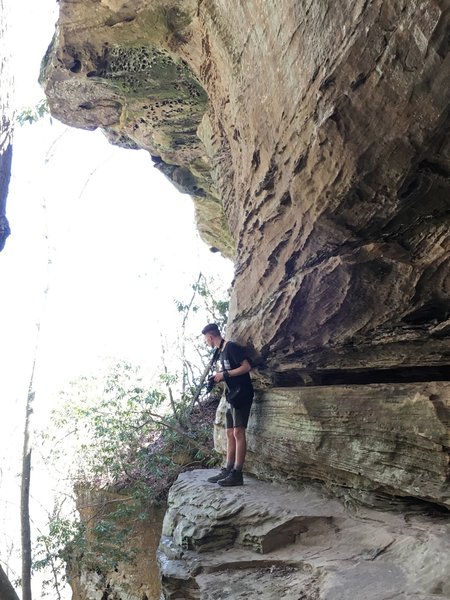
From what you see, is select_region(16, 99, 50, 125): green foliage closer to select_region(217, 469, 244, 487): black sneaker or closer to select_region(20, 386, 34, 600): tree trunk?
select_region(20, 386, 34, 600): tree trunk

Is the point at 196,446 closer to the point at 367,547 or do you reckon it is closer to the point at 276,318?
the point at 276,318

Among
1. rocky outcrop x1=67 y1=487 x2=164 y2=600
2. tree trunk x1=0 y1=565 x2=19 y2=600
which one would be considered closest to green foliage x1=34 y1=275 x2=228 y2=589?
rocky outcrop x1=67 y1=487 x2=164 y2=600

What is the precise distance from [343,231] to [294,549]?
283 cm

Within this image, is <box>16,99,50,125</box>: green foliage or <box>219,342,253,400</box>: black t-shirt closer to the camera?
<box>219,342,253,400</box>: black t-shirt

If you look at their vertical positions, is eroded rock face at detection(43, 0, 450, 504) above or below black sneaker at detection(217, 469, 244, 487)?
above

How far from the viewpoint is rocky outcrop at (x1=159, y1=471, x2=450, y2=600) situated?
311cm

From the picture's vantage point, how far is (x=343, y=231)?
161 inches

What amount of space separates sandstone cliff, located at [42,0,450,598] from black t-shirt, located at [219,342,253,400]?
207mm

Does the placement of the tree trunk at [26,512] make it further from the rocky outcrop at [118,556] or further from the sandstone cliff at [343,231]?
the sandstone cliff at [343,231]

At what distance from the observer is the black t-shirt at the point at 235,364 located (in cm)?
593

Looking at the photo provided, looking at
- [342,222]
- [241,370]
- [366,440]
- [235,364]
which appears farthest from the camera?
[235,364]

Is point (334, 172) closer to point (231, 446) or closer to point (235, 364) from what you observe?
point (235, 364)

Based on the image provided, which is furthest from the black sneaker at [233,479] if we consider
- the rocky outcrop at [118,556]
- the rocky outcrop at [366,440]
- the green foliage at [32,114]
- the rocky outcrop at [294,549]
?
the green foliage at [32,114]

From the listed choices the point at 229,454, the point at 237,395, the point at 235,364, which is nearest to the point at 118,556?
the point at 229,454
